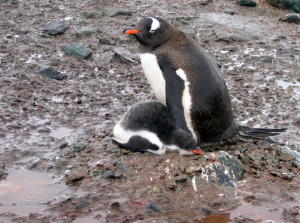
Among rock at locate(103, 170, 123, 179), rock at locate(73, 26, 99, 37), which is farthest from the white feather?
rock at locate(73, 26, 99, 37)

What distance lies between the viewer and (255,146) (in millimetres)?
4918

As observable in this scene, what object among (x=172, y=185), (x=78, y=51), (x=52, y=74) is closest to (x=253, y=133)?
(x=172, y=185)

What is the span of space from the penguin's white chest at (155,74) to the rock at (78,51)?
108 inches

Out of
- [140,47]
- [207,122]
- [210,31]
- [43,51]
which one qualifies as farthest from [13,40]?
[207,122]

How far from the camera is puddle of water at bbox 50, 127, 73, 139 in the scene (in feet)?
18.0

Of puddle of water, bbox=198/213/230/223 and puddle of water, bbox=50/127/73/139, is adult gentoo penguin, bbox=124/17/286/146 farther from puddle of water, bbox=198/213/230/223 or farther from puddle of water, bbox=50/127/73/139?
puddle of water, bbox=50/127/73/139

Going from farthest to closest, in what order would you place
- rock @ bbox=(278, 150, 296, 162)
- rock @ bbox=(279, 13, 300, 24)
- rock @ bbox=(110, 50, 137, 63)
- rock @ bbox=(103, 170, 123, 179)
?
Result: rock @ bbox=(279, 13, 300, 24)
rock @ bbox=(110, 50, 137, 63)
rock @ bbox=(278, 150, 296, 162)
rock @ bbox=(103, 170, 123, 179)

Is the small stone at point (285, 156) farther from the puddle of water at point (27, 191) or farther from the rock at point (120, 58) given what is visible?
the rock at point (120, 58)

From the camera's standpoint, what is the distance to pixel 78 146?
5117 mm

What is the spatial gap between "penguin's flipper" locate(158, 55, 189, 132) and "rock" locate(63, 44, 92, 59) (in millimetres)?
2925

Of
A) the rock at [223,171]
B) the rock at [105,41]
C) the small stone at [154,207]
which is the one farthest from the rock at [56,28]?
the small stone at [154,207]

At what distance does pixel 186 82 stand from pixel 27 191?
→ 56.8 inches

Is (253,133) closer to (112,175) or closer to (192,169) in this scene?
(192,169)

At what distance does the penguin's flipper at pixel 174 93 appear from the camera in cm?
460
